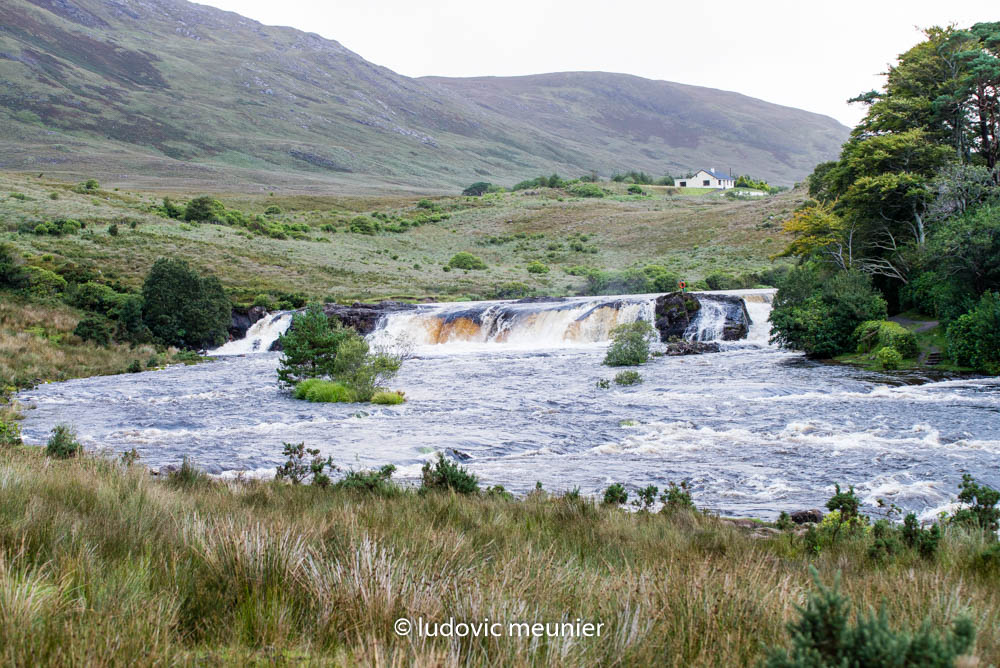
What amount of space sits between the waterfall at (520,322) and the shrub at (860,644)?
3205cm

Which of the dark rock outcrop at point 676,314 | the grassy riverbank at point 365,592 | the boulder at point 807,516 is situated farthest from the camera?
the dark rock outcrop at point 676,314

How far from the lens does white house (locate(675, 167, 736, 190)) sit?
382 feet

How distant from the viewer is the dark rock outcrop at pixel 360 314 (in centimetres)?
3756

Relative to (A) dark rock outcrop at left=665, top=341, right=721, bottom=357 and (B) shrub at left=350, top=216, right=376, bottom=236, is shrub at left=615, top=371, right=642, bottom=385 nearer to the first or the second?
(A) dark rock outcrop at left=665, top=341, right=721, bottom=357

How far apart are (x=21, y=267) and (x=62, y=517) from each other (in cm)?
3435

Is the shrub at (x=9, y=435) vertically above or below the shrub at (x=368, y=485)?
below

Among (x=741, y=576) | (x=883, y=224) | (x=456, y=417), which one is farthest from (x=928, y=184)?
(x=741, y=576)

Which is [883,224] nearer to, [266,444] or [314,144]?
[266,444]

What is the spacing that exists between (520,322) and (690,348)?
10813 millimetres

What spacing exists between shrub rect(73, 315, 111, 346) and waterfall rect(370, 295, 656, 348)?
12743 millimetres

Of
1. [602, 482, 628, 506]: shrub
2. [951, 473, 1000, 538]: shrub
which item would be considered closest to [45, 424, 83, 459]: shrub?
[602, 482, 628, 506]: shrub

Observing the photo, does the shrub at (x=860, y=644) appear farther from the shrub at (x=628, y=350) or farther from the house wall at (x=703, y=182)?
the house wall at (x=703, y=182)

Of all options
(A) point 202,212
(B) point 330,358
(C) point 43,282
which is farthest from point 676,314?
(A) point 202,212

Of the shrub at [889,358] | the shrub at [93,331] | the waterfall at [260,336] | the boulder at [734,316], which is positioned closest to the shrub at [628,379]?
the shrub at [889,358]
